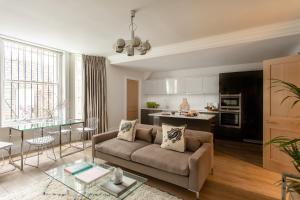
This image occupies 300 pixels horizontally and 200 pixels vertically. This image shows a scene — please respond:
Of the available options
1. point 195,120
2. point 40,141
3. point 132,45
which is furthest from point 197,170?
point 40,141

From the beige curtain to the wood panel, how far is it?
1.39 m

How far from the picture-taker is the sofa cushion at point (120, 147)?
280 centimetres

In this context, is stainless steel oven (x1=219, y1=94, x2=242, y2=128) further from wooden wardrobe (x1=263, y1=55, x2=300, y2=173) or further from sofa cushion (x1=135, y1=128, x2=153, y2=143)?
sofa cushion (x1=135, y1=128, x2=153, y2=143)

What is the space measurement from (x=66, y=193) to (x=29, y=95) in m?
3.07

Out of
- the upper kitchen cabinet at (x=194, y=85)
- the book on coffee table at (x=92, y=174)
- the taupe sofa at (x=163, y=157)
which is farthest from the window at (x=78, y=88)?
the upper kitchen cabinet at (x=194, y=85)

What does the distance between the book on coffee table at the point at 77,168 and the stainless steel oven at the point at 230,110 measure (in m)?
4.31

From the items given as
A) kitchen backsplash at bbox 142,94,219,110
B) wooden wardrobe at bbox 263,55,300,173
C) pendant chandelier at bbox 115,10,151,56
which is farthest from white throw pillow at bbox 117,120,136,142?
kitchen backsplash at bbox 142,94,219,110

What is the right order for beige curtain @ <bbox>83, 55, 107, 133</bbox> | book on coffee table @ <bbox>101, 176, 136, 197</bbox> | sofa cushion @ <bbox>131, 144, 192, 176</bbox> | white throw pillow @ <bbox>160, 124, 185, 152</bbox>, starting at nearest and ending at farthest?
book on coffee table @ <bbox>101, 176, 136, 197</bbox>
sofa cushion @ <bbox>131, 144, 192, 176</bbox>
white throw pillow @ <bbox>160, 124, 185, 152</bbox>
beige curtain @ <bbox>83, 55, 107, 133</bbox>

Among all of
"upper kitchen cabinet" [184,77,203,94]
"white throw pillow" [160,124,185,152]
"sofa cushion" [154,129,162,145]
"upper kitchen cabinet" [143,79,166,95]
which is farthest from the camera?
"upper kitchen cabinet" [143,79,166,95]

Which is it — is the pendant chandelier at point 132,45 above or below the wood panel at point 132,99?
above

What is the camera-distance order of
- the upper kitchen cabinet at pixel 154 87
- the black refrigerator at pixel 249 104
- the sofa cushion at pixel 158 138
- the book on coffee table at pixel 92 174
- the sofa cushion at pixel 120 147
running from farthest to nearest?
the upper kitchen cabinet at pixel 154 87 < the black refrigerator at pixel 249 104 < the sofa cushion at pixel 158 138 < the sofa cushion at pixel 120 147 < the book on coffee table at pixel 92 174

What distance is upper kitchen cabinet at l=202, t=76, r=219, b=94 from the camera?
5629 mm

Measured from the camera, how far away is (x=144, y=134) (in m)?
3.38

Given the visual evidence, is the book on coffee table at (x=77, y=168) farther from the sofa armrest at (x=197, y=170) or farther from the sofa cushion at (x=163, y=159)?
the sofa armrest at (x=197, y=170)
